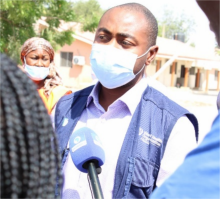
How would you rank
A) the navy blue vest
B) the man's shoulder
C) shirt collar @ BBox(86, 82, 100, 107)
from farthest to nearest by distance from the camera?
1. shirt collar @ BBox(86, 82, 100, 107)
2. the man's shoulder
3. the navy blue vest

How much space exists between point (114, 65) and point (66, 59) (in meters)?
21.8

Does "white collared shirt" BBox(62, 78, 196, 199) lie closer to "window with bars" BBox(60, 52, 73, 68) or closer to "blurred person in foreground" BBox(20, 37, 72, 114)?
"blurred person in foreground" BBox(20, 37, 72, 114)

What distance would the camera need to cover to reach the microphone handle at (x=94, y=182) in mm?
1299

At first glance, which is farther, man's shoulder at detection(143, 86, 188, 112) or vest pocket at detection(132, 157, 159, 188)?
man's shoulder at detection(143, 86, 188, 112)

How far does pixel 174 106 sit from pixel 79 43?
2177cm

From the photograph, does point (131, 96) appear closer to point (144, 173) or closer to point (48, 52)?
point (144, 173)

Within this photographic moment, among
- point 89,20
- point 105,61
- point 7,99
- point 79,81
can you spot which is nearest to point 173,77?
point 79,81

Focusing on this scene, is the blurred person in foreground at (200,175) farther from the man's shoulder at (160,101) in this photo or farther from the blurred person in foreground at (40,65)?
the blurred person in foreground at (40,65)

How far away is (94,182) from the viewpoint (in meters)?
1.34


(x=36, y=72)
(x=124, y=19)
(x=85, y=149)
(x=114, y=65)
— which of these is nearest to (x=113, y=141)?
(x=85, y=149)

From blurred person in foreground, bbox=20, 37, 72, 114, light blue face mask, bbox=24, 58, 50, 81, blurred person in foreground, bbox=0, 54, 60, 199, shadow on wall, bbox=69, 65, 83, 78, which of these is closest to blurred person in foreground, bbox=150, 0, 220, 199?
blurred person in foreground, bbox=0, 54, 60, 199

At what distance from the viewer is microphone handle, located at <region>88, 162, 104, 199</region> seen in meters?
1.30

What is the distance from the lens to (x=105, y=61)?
2516 millimetres

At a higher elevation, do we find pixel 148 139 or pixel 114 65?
pixel 114 65
